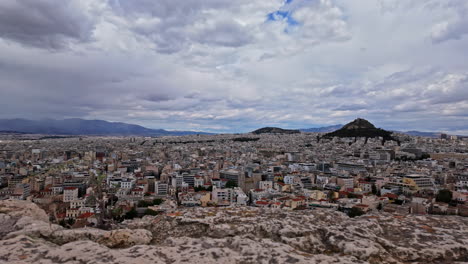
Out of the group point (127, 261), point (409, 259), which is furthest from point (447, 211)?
point (127, 261)

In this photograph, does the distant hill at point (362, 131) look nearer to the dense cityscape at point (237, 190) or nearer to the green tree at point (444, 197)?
the dense cityscape at point (237, 190)

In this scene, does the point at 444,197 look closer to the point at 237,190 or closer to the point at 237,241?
the point at 237,190

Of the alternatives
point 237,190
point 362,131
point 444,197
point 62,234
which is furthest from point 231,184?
point 362,131

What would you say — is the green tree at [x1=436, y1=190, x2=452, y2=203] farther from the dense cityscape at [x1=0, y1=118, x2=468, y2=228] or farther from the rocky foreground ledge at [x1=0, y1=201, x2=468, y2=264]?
the rocky foreground ledge at [x1=0, y1=201, x2=468, y2=264]

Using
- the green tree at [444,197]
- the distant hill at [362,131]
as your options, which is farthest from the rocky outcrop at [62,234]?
the distant hill at [362,131]

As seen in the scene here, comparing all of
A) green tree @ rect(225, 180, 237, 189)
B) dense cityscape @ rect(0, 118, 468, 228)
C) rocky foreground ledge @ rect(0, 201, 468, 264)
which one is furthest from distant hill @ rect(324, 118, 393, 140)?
rocky foreground ledge @ rect(0, 201, 468, 264)

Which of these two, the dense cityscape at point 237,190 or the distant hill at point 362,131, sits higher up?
the distant hill at point 362,131
